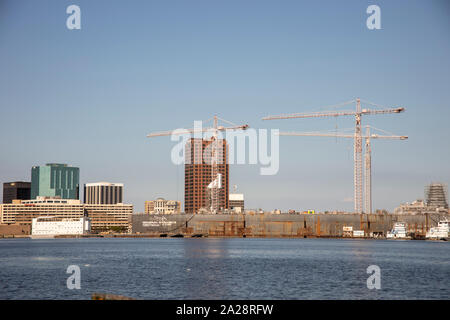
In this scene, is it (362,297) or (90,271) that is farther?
(90,271)

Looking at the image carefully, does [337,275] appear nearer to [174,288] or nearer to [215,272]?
[215,272]

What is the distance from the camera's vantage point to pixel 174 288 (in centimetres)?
6781

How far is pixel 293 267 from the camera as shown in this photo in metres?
97.9

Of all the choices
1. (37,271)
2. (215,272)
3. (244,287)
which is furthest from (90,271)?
(244,287)

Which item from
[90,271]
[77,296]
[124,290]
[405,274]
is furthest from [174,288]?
[405,274]
